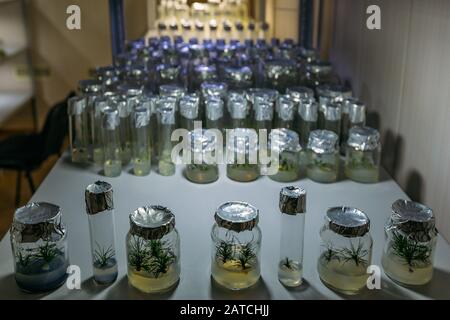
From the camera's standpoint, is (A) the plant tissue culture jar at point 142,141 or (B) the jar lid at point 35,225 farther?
(A) the plant tissue culture jar at point 142,141

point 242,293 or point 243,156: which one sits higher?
point 243,156

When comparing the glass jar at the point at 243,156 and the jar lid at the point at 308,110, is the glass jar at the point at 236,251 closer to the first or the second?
the glass jar at the point at 243,156

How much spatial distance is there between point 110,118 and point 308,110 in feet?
1.94

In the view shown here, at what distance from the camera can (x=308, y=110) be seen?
1.73m

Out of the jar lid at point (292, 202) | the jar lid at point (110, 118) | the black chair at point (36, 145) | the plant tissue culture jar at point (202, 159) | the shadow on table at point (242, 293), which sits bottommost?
the black chair at point (36, 145)

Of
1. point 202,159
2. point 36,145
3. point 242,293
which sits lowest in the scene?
point 36,145

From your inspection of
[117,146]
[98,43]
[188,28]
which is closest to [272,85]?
[117,146]

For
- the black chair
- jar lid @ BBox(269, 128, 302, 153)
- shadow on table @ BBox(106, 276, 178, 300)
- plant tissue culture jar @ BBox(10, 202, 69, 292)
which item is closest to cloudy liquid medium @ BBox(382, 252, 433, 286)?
shadow on table @ BBox(106, 276, 178, 300)

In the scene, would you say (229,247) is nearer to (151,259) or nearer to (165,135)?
(151,259)

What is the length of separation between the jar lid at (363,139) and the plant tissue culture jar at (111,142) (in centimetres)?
68

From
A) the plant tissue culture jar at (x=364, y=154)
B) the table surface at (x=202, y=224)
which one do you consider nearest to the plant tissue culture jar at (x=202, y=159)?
the table surface at (x=202, y=224)

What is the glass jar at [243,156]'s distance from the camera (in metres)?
1.61

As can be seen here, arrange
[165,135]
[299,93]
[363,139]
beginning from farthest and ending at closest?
[299,93] → [165,135] → [363,139]

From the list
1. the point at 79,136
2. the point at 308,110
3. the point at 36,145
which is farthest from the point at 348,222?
the point at 36,145
